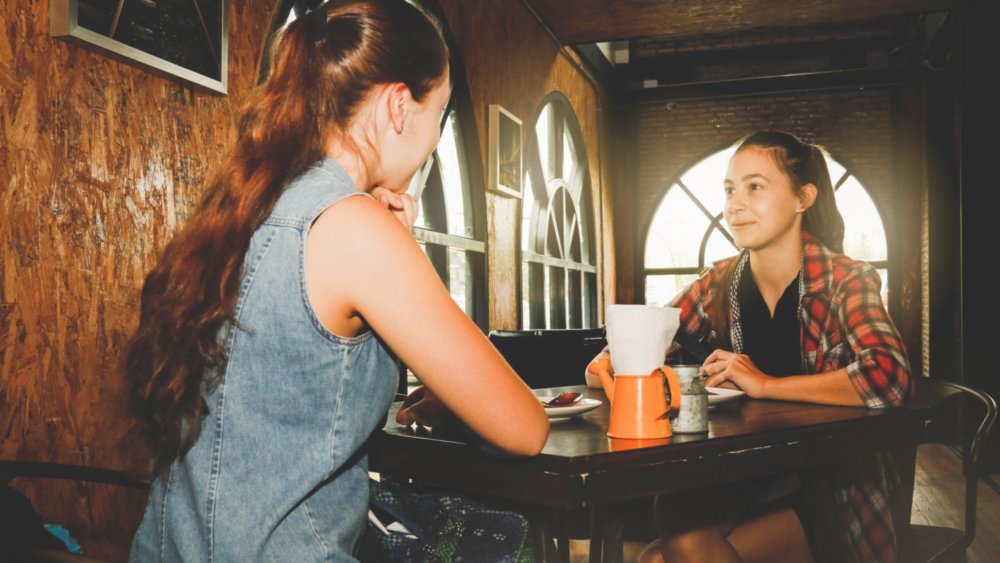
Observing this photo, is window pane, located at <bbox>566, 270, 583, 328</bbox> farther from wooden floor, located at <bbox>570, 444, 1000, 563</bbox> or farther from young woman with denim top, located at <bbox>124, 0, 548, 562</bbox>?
young woman with denim top, located at <bbox>124, 0, 548, 562</bbox>

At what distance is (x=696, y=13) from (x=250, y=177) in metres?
5.13

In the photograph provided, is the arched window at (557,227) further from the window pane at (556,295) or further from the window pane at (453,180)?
the window pane at (453,180)

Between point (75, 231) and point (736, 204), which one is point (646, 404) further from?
point (75, 231)

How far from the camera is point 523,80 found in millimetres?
5500

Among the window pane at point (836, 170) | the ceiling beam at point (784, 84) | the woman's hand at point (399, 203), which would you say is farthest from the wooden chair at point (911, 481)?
the window pane at point (836, 170)

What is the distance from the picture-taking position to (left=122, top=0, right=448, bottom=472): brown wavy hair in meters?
1.00

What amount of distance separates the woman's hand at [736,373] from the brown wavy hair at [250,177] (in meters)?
1.03

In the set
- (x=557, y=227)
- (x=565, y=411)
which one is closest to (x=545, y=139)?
(x=557, y=227)

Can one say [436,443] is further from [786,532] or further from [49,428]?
[49,428]

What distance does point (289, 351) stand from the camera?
3.20 feet

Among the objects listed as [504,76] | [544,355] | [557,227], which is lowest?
[544,355]

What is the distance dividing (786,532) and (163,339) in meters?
1.42

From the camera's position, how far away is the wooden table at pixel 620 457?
1136 millimetres

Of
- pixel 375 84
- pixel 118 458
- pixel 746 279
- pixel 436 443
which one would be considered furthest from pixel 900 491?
pixel 118 458
